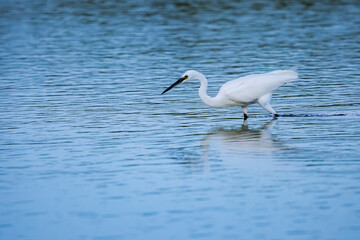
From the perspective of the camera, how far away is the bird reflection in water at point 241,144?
11.2 meters

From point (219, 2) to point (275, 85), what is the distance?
80.0 feet

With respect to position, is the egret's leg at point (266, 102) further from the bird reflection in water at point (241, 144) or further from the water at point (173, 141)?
the bird reflection in water at point (241, 144)

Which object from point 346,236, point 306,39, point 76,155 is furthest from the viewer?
point 306,39

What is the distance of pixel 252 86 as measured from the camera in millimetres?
13945

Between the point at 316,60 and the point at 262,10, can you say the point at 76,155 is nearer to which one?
the point at 316,60

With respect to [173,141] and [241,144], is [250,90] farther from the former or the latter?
[173,141]

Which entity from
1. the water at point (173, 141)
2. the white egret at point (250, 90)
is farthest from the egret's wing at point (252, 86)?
the water at point (173, 141)

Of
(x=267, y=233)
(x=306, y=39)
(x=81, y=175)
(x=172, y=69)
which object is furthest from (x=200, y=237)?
(x=306, y=39)

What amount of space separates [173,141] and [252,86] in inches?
90.3

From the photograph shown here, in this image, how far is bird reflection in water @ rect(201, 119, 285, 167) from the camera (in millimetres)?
11242

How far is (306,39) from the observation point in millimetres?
25438

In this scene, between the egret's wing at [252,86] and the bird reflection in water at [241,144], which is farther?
the egret's wing at [252,86]

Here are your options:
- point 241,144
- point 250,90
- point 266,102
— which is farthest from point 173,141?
point 266,102

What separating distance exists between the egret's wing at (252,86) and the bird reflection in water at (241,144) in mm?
559
